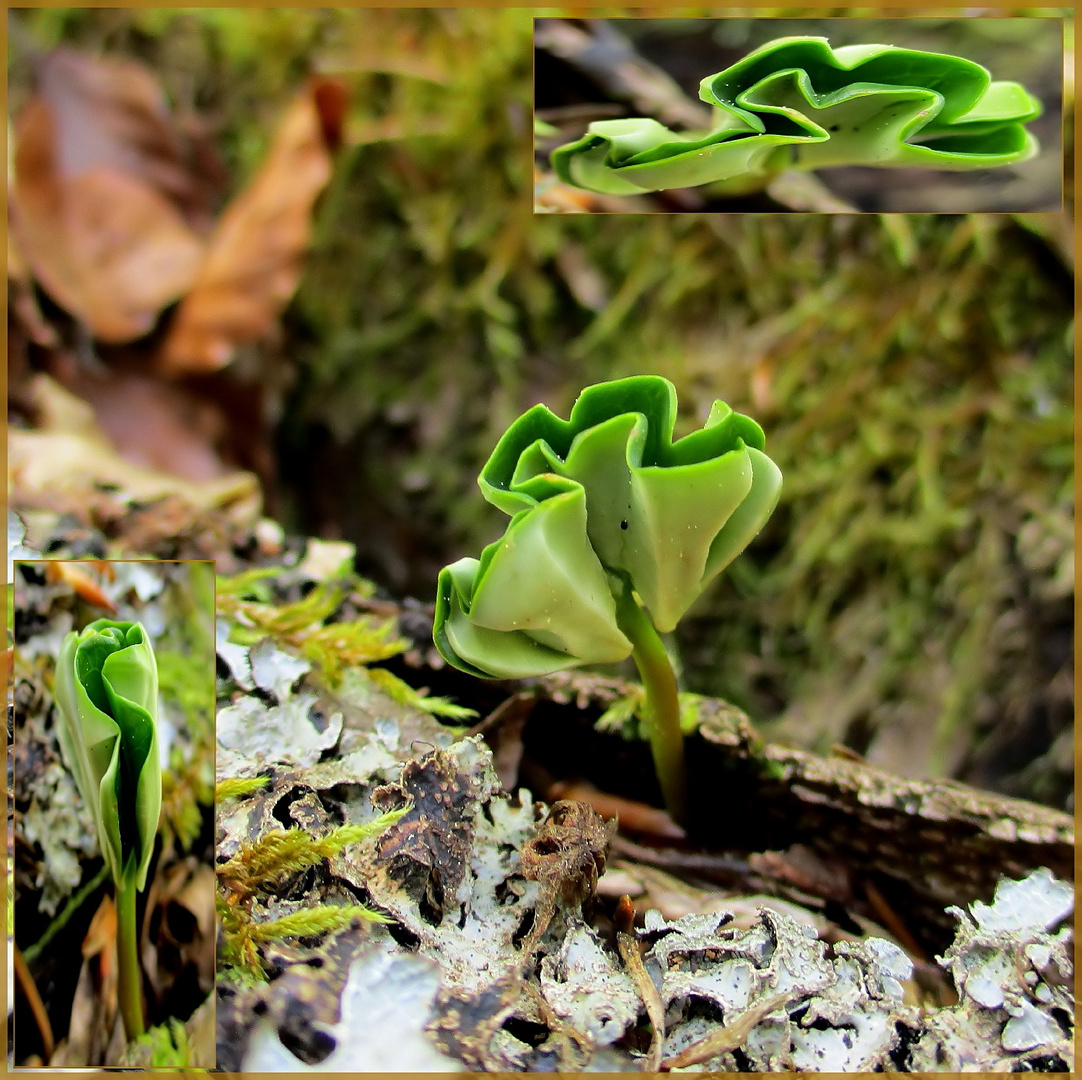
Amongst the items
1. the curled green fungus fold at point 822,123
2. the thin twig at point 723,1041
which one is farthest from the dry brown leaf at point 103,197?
the thin twig at point 723,1041

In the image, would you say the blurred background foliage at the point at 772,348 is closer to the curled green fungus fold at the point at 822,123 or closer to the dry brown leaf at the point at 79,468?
the dry brown leaf at the point at 79,468

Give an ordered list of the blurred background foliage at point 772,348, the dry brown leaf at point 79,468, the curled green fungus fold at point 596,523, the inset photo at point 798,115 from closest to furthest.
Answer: the curled green fungus fold at point 596,523 → the inset photo at point 798,115 → the dry brown leaf at point 79,468 → the blurred background foliage at point 772,348

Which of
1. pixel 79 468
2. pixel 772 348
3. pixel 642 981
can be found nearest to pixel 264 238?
pixel 79 468

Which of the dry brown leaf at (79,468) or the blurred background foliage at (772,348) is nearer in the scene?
the dry brown leaf at (79,468)

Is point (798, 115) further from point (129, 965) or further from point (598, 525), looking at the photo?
point (129, 965)

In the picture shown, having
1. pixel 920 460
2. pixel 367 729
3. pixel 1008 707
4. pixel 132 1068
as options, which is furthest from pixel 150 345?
pixel 1008 707

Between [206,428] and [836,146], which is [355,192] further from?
[836,146]

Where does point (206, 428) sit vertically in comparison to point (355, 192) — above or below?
below
